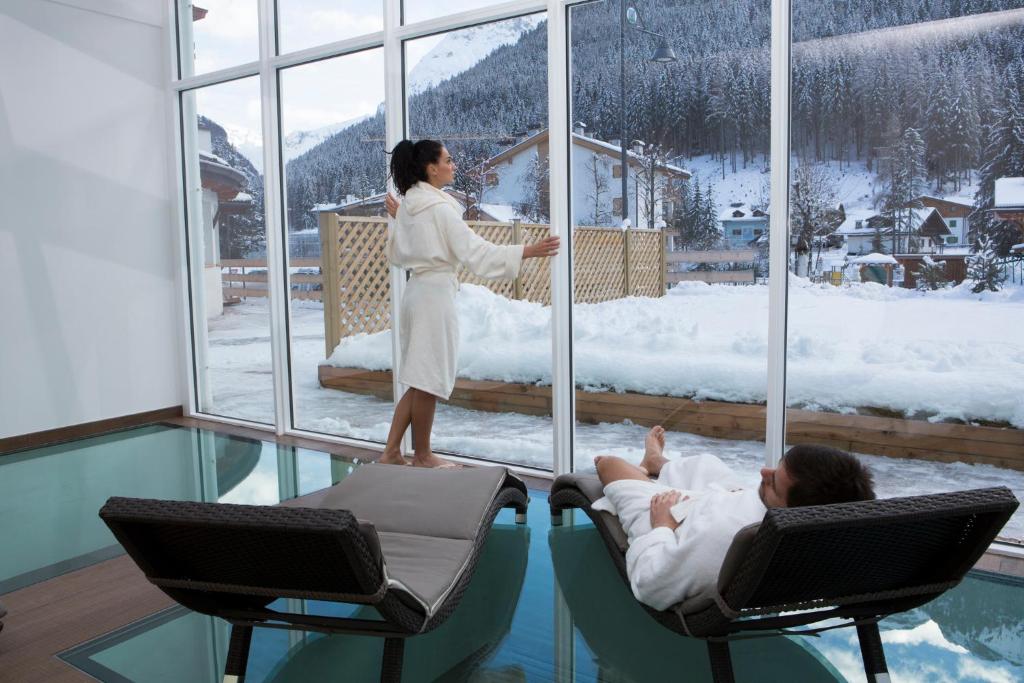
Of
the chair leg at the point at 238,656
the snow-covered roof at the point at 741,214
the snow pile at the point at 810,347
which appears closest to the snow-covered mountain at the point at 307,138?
the snow pile at the point at 810,347

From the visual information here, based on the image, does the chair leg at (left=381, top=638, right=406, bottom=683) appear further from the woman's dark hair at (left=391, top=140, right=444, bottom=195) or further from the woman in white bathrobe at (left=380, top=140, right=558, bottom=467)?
the woman's dark hair at (left=391, top=140, right=444, bottom=195)

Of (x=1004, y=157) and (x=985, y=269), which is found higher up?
(x=1004, y=157)

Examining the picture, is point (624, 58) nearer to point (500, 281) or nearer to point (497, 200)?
point (497, 200)

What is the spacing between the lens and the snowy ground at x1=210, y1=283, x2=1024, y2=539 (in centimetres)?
314

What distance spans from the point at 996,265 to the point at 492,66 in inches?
96.7

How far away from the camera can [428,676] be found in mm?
2293

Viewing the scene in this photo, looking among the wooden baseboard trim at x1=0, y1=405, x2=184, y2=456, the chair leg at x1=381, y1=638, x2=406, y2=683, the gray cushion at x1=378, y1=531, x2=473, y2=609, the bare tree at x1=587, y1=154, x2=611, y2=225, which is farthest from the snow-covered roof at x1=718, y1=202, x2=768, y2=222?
the wooden baseboard trim at x1=0, y1=405, x2=184, y2=456

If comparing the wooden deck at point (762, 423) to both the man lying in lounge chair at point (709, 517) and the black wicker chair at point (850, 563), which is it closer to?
the man lying in lounge chair at point (709, 517)

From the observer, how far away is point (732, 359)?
3.68 metres

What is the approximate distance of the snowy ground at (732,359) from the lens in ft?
10.3

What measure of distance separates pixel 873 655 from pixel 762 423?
5.25 feet

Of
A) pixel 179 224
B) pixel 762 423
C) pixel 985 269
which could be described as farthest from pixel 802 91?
pixel 179 224

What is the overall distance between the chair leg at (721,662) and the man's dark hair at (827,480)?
38 centimetres

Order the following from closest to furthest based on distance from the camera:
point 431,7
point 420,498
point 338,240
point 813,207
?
point 420,498 < point 813,207 < point 431,7 < point 338,240
